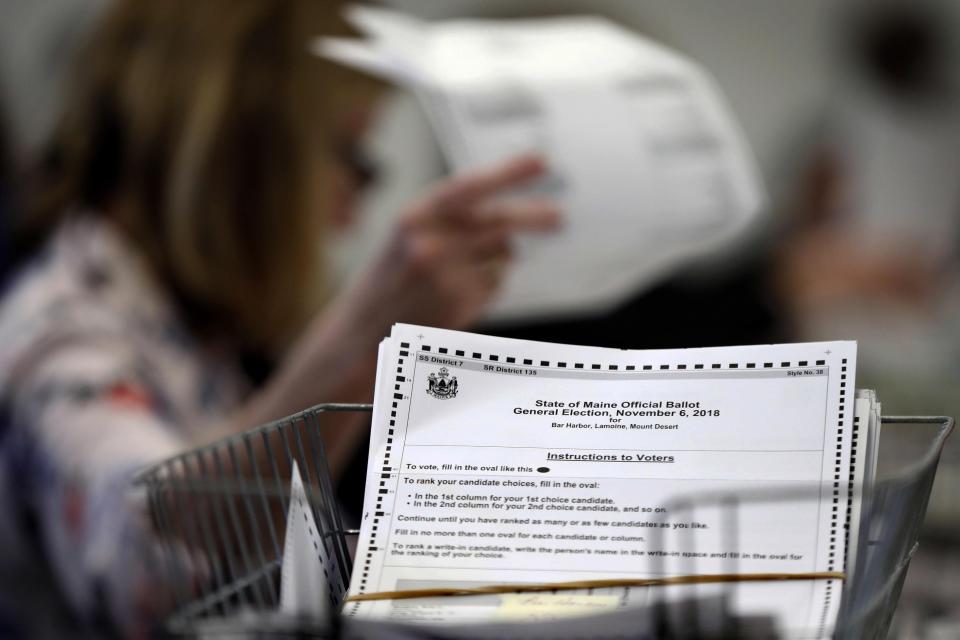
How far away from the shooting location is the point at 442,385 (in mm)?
318

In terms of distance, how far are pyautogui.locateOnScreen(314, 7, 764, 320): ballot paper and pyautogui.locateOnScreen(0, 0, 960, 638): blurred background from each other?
114 centimetres

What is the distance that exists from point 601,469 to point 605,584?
0.03 meters

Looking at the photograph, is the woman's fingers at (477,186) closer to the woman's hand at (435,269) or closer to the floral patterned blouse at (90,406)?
the woman's hand at (435,269)

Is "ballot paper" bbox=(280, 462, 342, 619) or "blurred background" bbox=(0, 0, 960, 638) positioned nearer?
"ballot paper" bbox=(280, 462, 342, 619)

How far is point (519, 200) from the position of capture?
0.66 metres

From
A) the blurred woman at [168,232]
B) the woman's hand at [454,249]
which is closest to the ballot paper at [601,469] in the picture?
the woman's hand at [454,249]

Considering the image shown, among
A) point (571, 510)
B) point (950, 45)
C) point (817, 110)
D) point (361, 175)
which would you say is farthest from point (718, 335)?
point (571, 510)

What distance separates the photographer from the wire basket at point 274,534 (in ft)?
0.89

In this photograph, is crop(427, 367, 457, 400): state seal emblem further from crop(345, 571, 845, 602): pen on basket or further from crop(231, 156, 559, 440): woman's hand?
crop(231, 156, 559, 440): woman's hand

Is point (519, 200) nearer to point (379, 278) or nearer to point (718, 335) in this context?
point (379, 278)

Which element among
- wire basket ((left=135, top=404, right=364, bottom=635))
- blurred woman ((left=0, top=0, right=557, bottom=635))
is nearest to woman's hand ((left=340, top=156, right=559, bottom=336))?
blurred woman ((left=0, top=0, right=557, bottom=635))

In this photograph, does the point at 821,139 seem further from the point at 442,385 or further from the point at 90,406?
the point at 442,385

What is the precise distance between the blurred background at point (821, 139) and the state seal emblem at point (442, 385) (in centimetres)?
152

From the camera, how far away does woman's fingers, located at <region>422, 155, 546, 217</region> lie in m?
0.63
